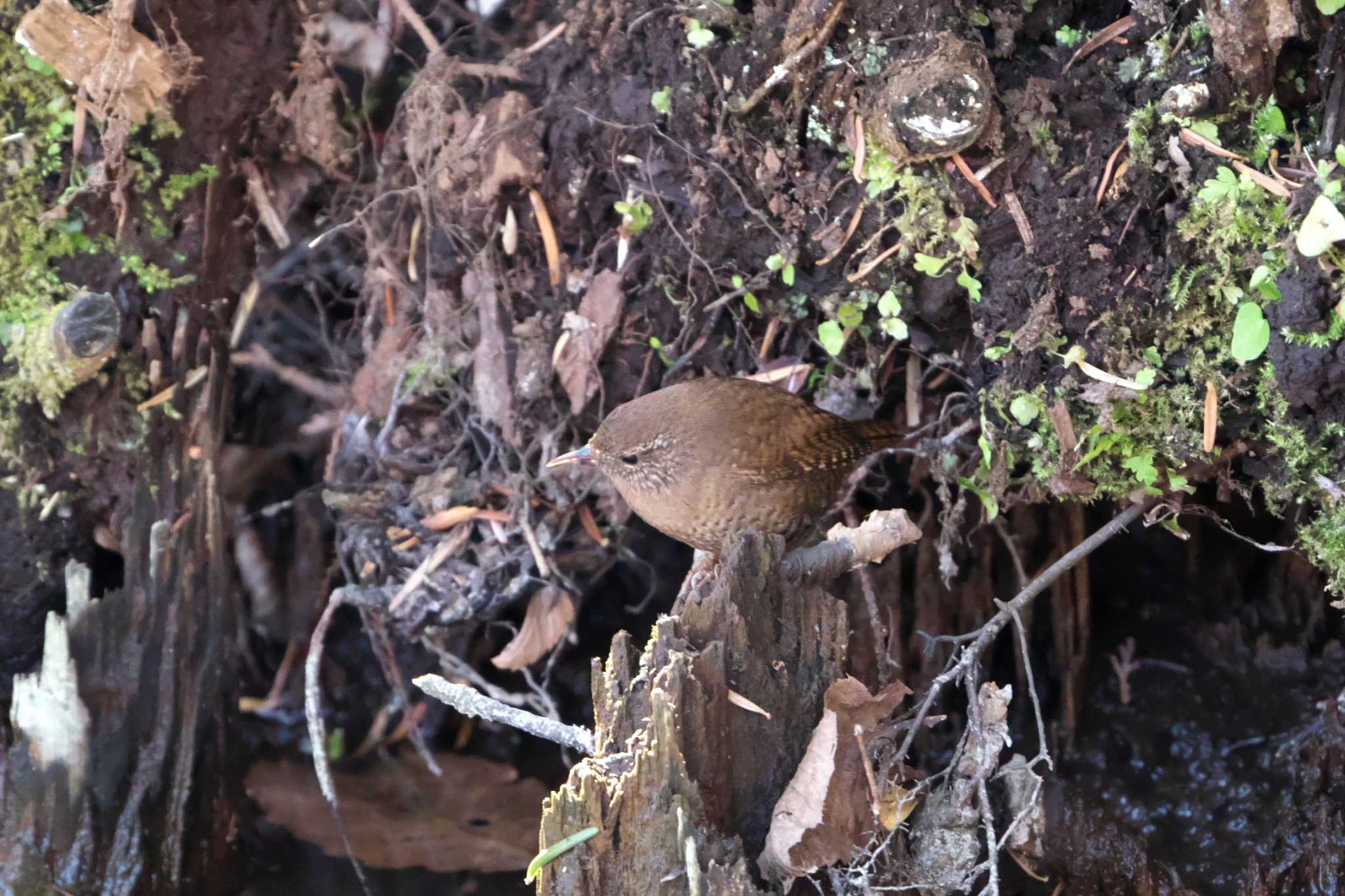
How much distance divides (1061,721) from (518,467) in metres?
1.97

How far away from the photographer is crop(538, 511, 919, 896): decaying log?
1.93m

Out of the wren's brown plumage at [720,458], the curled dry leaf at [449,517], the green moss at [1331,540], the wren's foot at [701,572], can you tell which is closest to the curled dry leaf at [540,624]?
the curled dry leaf at [449,517]

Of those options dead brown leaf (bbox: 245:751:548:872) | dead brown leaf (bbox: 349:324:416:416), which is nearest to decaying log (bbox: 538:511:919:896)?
dead brown leaf (bbox: 245:751:548:872)

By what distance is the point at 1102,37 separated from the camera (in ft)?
7.95

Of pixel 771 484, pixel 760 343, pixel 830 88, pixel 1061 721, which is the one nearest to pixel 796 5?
pixel 830 88

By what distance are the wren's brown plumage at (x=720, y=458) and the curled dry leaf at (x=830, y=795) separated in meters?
0.57

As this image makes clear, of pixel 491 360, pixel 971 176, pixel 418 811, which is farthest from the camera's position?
pixel 418 811

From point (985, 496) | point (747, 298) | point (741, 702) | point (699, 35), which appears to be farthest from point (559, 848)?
point (699, 35)

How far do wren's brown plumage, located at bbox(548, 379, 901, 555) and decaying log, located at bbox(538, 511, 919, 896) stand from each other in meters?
0.33

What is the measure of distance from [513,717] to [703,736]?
351 millimetres

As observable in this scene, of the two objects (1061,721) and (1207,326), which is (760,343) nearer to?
(1207,326)

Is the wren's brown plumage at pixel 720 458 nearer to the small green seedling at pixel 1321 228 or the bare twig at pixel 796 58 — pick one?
the bare twig at pixel 796 58

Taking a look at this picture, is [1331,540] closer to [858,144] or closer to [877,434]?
[877,434]

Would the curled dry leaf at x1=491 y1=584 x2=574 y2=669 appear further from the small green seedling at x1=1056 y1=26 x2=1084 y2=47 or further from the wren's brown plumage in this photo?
the small green seedling at x1=1056 y1=26 x2=1084 y2=47
